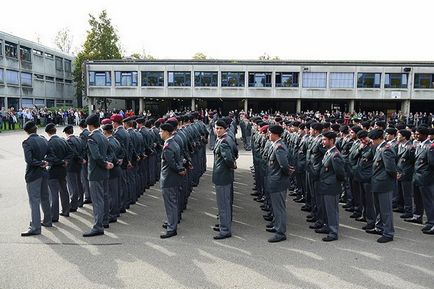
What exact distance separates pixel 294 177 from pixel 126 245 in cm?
587

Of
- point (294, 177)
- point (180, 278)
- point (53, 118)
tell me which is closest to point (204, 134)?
point (294, 177)

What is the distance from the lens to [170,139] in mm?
7109

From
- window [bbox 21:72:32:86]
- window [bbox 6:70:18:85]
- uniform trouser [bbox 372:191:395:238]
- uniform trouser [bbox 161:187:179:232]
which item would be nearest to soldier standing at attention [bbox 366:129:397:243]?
uniform trouser [bbox 372:191:395:238]

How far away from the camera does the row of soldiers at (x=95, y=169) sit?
7000 mm

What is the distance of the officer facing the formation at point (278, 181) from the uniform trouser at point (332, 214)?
2.53 feet

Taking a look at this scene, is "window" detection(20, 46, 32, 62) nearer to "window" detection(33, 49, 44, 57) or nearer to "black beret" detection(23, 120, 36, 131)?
"window" detection(33, 49, 44, 57)

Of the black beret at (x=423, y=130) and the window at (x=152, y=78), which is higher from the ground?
the window at (x=152, y=78)

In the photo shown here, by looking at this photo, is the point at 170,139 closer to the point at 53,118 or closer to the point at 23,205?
the point at 23,205

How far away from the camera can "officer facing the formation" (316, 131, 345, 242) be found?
6844mm

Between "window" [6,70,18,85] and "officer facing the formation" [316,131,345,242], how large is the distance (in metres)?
43.9

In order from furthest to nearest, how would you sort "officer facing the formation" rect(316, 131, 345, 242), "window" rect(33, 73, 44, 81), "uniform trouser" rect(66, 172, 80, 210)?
"window" rect(33, 73, 44, 81) < "uniform trouser" rect(66, 172, 80, 210) < "officer facing the formation" rect(316, 131, 345, 242)

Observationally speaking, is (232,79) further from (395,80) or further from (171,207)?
(171,207)

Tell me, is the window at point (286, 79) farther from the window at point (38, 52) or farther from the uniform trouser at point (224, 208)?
the uniform trouser at point (224, 208)

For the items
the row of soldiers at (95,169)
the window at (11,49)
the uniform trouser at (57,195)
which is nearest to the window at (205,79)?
the window at (11,49)
